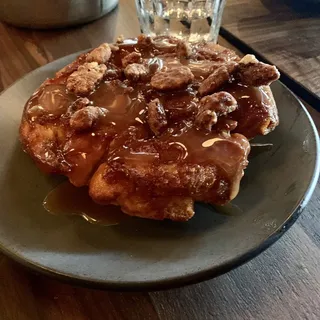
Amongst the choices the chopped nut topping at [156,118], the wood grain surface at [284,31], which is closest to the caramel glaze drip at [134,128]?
the chopped nut topping at [156,118]

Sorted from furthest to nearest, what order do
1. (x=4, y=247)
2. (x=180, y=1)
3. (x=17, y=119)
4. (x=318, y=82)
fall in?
(x=180, y=1), (x=318, y=82), (x=17, y=119), (x=4, y=247)

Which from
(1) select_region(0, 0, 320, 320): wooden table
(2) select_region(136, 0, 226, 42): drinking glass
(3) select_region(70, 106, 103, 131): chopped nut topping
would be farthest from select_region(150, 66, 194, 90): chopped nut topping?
(2) select_region(136, 0, 226, 42): drinking glass

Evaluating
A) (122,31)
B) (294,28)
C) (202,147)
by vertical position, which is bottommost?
(294,28)

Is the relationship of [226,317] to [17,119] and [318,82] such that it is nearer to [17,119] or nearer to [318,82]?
[17,119]

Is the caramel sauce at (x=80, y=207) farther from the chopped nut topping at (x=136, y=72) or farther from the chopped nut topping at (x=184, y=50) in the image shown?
the chopped nut topping at (x=184, y=50)

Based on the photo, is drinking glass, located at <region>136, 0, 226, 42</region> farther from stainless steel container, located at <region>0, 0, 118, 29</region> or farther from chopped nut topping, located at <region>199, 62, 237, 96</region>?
chopped nut topping, located at <region>199, 62, 237, 96</region>

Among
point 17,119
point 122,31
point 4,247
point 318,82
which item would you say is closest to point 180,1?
point 122,31
